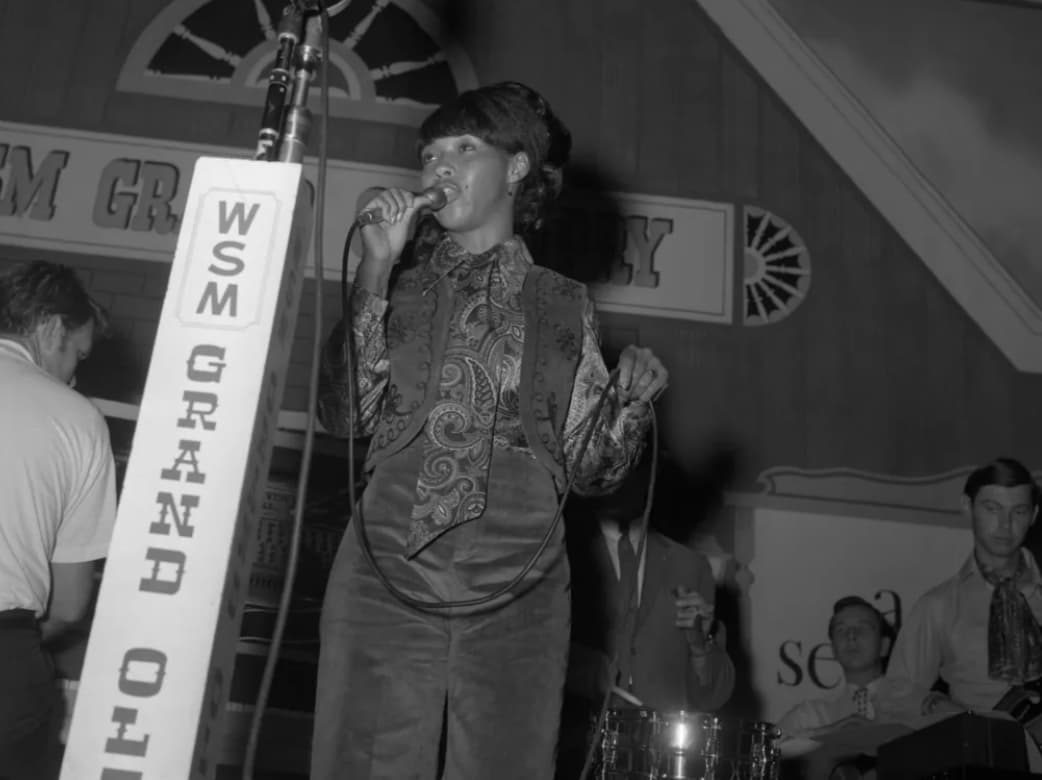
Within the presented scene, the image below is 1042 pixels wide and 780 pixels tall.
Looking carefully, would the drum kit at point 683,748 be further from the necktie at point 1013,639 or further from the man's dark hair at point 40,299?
the man's dark hair at point 40,299

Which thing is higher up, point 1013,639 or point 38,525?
point 1013,639

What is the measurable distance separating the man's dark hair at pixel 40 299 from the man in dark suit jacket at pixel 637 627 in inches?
51.6

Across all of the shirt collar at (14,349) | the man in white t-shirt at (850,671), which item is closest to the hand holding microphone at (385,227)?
the shirt collar at (14,349)

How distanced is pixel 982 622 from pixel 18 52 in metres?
3.57

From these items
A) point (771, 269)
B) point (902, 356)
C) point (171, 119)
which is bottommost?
point (902, 356)

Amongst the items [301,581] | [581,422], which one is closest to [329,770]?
[581,422]

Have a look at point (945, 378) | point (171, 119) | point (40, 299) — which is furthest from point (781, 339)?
point (40, 299)

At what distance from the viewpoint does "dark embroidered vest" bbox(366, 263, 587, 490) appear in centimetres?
162

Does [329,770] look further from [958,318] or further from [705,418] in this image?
[958,318]

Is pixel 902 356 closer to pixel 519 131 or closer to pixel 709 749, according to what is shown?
pixel 709 749

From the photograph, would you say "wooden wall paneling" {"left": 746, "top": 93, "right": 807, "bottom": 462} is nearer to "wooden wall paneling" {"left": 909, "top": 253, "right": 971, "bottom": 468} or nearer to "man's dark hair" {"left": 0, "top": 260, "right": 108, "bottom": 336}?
"wooden wall paneling" {"left": 909, "top": 253, "right": 971, "bottom": 468}

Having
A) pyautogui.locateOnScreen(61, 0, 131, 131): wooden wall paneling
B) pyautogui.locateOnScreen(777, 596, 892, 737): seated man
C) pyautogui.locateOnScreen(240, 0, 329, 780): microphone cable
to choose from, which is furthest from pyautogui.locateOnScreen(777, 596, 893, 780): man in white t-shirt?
pyautogui.locateOnScreen(61, 0, 131, 131): wooden wall paneling

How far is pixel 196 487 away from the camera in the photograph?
1.09 metres

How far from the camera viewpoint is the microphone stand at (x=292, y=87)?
4.10 feet
